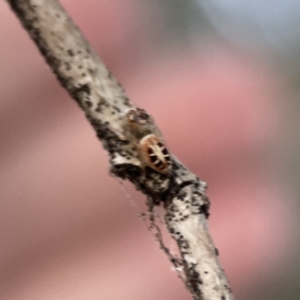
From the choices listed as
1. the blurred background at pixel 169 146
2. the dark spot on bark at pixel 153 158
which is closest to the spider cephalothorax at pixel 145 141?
the dark spot on bark at pixel 153 158

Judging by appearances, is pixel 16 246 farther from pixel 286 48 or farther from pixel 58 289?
pixel 286 48

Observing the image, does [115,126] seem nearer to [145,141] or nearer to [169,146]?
[145,141]

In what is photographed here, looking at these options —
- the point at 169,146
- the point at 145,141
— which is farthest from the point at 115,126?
the point at 169,146

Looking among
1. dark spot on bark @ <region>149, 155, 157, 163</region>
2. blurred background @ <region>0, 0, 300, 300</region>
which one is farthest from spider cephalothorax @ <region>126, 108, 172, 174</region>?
blurred background @ <region>0, 0, 300, 300</region>

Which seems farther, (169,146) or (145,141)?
(169,146)

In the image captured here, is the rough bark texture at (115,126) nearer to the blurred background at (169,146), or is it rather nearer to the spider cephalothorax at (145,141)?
the spider cephalothorax at (145,141)

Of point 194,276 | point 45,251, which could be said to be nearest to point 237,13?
point 45,251

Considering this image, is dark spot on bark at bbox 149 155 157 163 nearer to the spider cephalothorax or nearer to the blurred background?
the spider cephalothorax
